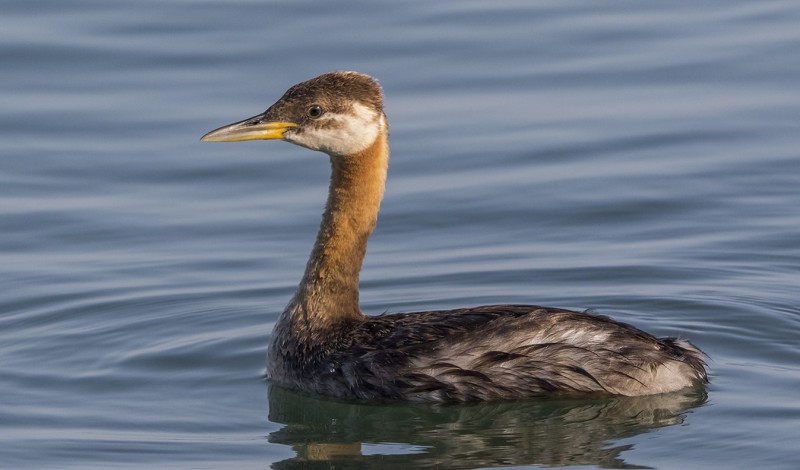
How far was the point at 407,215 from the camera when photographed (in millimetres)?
14414

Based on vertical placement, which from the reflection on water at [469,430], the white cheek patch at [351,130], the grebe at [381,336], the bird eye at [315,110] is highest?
the bird eye at [315,110]

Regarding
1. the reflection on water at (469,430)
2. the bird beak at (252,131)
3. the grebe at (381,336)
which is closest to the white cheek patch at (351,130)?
the grebe at (381,336)

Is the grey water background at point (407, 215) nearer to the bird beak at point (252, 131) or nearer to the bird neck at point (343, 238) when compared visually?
the bird neck at point (343, 238)

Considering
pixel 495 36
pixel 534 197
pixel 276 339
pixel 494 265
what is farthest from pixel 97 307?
pixel 495 36

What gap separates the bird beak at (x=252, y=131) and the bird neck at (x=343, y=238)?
39 cm

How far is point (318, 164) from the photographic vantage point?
51.3 feet

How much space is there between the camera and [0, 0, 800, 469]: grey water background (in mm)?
10094

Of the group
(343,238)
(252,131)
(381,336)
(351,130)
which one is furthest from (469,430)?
(252,131)

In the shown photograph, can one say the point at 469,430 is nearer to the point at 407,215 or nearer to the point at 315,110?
the point at 315,110

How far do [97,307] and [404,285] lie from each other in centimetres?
229

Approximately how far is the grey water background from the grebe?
158 millimetres

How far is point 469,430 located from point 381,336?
925 mm

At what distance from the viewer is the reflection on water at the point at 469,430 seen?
9.59 m

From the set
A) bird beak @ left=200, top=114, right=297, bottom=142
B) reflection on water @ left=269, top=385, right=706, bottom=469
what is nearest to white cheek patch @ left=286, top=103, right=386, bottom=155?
bird beak @ left=200, top=114, right=297, bottom=142
